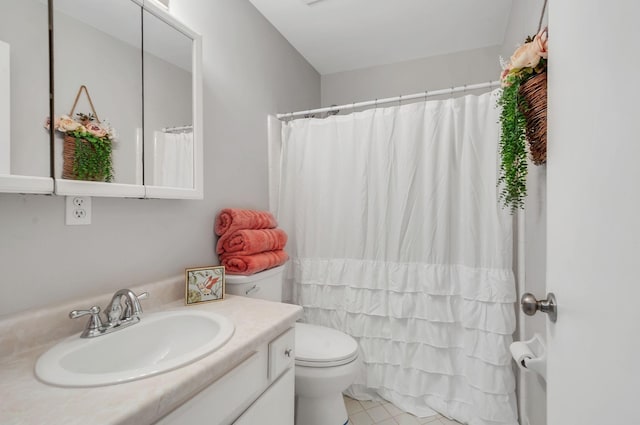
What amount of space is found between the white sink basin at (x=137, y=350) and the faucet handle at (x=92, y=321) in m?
0.03

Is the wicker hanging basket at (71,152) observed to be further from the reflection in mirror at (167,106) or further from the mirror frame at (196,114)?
the mirror frame at (196,114)

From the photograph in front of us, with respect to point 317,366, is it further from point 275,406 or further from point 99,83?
point 99,83

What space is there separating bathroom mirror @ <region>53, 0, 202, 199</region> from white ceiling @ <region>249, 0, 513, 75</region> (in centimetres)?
86

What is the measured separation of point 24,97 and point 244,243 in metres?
0.92

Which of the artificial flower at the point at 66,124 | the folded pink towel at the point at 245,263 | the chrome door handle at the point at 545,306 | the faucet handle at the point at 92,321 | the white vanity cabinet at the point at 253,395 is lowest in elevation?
the white vanity cabinet at the point at 253,395

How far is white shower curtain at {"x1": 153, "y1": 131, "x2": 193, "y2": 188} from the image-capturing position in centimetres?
119

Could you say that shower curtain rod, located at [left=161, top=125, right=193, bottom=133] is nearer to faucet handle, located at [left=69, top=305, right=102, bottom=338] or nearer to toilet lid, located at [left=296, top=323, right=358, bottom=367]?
faucet handle, located at [left=69, top=305, right=102, bottom=338]

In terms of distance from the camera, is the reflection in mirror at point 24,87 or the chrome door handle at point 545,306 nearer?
the chrome door handle at point 545,306

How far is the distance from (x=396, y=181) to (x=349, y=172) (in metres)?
0.30

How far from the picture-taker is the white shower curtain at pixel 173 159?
46.9 inches

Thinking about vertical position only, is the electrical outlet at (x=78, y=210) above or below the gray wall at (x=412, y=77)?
below

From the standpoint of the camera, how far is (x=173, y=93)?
127cm

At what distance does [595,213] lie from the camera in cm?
50

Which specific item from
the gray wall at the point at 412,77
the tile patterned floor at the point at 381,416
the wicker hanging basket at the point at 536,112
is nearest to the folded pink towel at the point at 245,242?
the tile patterned floor at the point at 381,416
